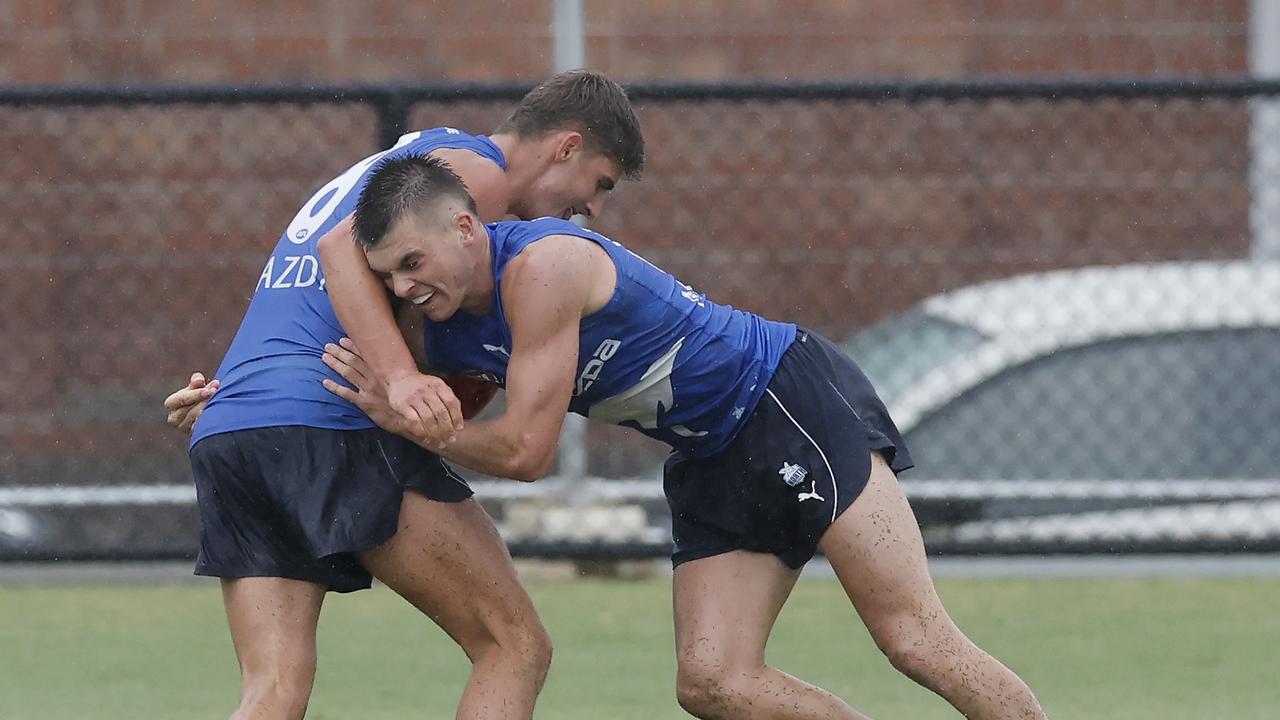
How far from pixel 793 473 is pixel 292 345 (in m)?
0.98

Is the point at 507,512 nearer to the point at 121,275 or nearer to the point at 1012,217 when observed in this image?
the point at 121,275

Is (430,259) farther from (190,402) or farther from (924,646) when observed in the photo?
(924,646)

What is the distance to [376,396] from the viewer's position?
3807 millimetres

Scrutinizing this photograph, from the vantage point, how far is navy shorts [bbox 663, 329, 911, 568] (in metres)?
4.12

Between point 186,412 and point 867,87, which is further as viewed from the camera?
point 867,87

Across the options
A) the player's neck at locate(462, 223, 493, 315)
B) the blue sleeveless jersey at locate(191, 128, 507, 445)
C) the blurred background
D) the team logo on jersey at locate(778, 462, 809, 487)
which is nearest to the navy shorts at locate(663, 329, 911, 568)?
the team logo on jersey at locate(778, 462, 809, 487)

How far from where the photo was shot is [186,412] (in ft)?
13.5

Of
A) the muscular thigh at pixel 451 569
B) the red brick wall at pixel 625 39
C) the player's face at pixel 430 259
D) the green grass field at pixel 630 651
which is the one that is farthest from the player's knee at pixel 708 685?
the red brick wall at pixel 625 39

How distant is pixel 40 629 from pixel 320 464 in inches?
111

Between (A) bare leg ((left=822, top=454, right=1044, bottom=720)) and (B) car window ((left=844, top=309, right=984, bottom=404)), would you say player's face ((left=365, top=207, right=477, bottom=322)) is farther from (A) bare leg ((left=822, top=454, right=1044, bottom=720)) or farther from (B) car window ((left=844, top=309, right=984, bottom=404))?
(B) car window ((left=844, top=309, right=984, bottom=404))

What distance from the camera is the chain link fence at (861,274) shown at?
22.3 feet

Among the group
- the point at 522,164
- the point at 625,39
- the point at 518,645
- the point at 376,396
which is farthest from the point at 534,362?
the point at 625,39

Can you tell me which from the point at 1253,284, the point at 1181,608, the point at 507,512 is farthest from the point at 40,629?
the point at 1253,284

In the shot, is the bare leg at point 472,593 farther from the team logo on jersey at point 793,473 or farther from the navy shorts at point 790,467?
the team logo on jersey at point 793,473
